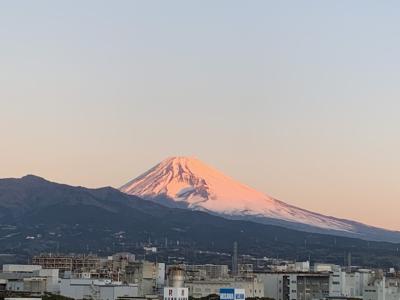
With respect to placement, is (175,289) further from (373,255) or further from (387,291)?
(373,255)

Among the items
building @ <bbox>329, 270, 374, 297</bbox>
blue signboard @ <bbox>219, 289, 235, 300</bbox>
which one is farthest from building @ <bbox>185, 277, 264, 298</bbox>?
blue signboard @ <bbox>219, 289, 235, 300</bbox>

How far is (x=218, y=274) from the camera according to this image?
113 meters

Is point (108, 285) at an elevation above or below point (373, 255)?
below

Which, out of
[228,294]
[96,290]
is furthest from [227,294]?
[96,290]

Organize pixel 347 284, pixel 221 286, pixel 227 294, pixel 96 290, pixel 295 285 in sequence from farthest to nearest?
1. pixel 295 285
2. pixel 347 284
3. pixel 221 286
4. pixel 96 290
5. pixel 227 294

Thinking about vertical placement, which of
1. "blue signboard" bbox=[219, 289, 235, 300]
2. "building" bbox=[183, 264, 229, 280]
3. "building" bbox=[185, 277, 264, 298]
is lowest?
"blue signboard" bbox=[219, 289, 235, 300]

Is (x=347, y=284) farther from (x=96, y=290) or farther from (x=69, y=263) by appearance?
(x=69, y=263)

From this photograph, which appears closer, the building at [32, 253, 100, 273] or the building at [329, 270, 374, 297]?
the building at [329, 270, 374, 297]

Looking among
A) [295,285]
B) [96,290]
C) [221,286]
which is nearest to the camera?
[96,290]

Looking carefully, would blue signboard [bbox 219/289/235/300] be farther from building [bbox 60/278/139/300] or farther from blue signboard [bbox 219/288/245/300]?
building [bbox 60/278/139/300]

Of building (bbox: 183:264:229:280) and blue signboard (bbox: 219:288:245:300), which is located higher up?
building (bbox: 183:264:229:280)

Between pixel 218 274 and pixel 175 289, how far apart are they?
4755cm

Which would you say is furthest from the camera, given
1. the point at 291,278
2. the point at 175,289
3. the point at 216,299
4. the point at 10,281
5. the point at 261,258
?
the point at 261,258

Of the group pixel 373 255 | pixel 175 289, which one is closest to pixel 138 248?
pixel 373 255
